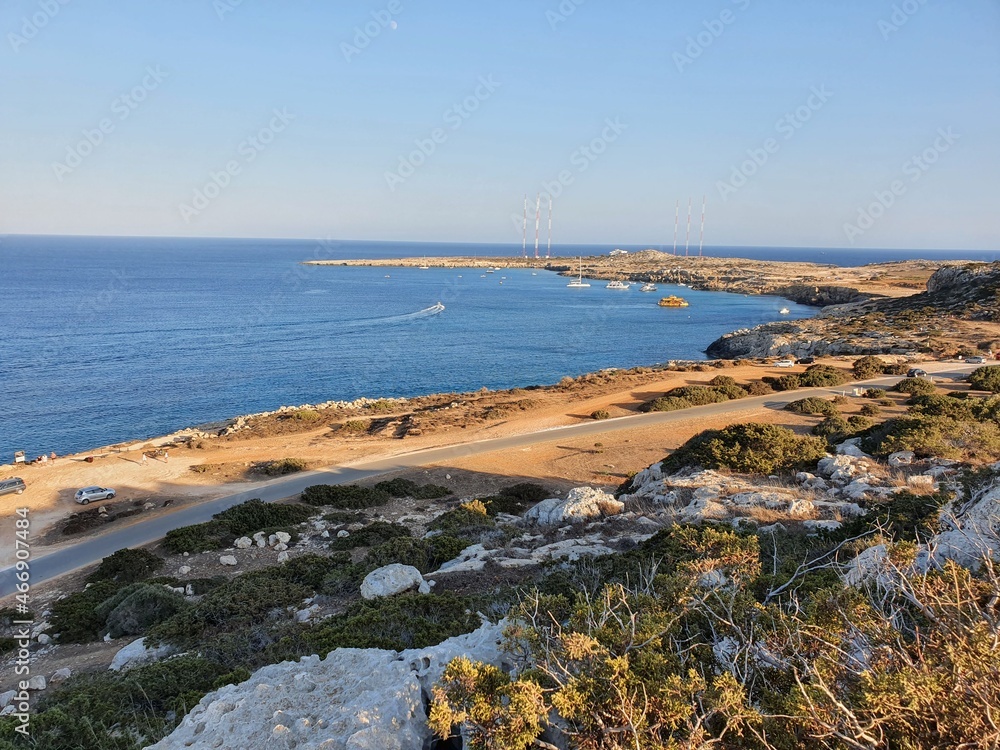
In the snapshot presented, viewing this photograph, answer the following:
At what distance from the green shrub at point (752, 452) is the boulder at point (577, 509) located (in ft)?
12.4

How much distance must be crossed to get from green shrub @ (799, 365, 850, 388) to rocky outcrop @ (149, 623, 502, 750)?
33.0 meters

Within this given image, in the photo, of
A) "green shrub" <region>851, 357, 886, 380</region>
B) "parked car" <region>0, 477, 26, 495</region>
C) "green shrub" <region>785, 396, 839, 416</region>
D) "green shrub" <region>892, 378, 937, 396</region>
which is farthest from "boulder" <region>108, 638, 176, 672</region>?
"green shrub" <region>851, 357, 886, 380</region>

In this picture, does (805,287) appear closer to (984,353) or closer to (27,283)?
(984,353)

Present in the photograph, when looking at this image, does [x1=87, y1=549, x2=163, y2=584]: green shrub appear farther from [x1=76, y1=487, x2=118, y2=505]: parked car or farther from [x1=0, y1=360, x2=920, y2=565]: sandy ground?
[x1=76, y1=487, x2=118, y2=505]: parked car

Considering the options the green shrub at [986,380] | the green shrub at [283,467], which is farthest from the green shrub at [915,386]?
the green shrub at [283,467]

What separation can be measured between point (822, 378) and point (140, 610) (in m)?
33.8

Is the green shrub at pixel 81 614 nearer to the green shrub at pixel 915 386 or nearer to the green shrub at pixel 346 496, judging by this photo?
the green shrub at pixel 346 496

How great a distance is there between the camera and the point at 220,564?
1536 cm

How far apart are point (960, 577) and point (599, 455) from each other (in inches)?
786

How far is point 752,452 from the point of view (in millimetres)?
17500

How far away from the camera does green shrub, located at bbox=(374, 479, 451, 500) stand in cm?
2075

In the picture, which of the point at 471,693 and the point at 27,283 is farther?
the point at 27,283

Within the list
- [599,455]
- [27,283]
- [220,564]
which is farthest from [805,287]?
[27,283]

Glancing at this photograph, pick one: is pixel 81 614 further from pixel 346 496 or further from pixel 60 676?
pixel 346 496
